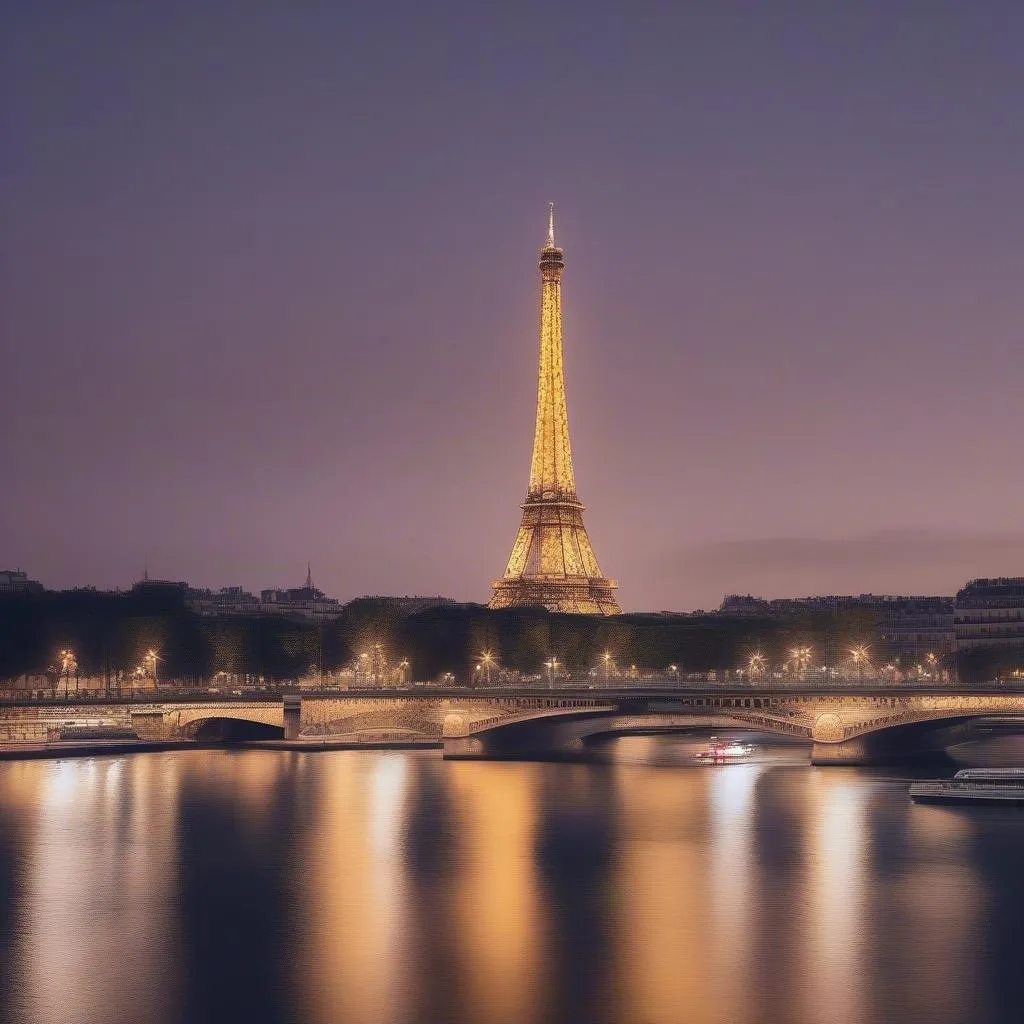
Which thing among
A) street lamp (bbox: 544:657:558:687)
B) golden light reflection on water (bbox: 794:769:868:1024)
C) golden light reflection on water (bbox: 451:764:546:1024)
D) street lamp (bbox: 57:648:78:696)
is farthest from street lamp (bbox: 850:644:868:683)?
golden light reflection on water (bbox: 451:764:546:1024)

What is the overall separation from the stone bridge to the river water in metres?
11.1

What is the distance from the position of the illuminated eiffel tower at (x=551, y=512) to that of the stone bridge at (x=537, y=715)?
114 feet

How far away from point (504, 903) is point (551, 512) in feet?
332

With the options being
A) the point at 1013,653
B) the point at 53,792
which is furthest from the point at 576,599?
the point at 53,792

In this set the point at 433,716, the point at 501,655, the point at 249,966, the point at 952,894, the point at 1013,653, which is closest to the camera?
the point at 249,966

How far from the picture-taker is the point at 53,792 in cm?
7469

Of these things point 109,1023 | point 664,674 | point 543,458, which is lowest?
point 109,1023

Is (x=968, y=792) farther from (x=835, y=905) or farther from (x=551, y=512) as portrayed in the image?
(x=551, y=512)

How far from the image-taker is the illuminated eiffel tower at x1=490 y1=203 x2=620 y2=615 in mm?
143500

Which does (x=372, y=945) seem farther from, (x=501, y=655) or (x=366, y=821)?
(x=501, y=655)

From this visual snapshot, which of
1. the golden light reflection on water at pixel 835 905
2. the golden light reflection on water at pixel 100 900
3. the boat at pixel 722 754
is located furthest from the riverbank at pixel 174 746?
the golden light reflection on water at pixel 835 905

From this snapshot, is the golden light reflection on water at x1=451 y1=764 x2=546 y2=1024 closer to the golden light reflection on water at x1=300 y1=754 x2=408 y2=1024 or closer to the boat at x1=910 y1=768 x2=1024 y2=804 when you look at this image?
the golden light reflection on water at x1=300 y1=754 x2=408 y2=1024

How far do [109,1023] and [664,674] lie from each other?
104 m

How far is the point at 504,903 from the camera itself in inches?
1848
